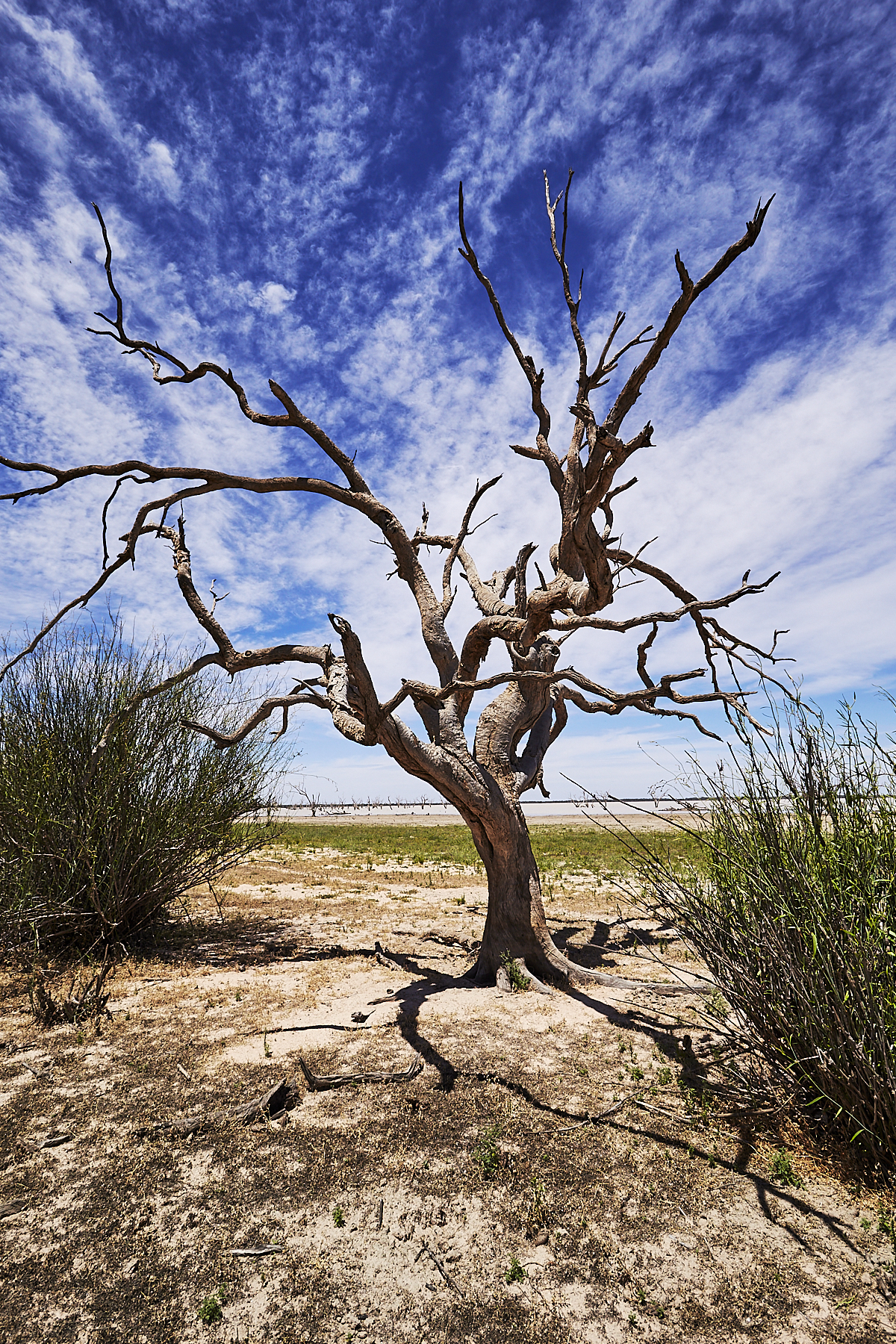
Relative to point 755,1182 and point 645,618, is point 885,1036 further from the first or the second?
point 645,618

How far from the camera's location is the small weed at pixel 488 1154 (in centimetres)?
365

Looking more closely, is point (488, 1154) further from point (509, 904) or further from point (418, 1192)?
point (509, 904)

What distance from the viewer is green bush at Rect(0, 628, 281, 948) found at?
24.5 ft

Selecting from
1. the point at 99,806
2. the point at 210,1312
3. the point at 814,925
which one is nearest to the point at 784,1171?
the point at 814,925

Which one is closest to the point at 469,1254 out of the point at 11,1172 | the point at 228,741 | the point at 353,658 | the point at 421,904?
the point at 11,1172

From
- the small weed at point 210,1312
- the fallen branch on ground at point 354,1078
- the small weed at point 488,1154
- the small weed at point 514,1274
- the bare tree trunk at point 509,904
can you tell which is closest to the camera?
the small weed at point 210,1312

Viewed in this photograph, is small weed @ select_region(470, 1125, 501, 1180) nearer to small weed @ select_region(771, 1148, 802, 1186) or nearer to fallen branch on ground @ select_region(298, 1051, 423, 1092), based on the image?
fallen branch on ground @ select_region(298, 1051, 423, 1092)

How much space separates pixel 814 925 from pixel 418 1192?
2.74m

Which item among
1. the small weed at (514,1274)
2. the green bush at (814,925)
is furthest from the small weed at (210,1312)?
the green bush at (814,925)

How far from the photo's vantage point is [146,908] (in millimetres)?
8625

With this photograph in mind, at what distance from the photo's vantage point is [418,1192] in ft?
11.5

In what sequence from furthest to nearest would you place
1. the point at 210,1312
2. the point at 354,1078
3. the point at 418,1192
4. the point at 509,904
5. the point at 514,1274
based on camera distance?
1. the point at 509,904
2. the point at 354,1078
3. the point at 418,1192
4. the point at 514,1274
5. the point at 210,1312

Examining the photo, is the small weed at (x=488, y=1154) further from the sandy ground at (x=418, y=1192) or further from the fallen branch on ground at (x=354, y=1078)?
the fallen branch on ground at (x=354, y=1078)

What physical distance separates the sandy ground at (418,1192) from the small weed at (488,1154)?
0.04 feet
